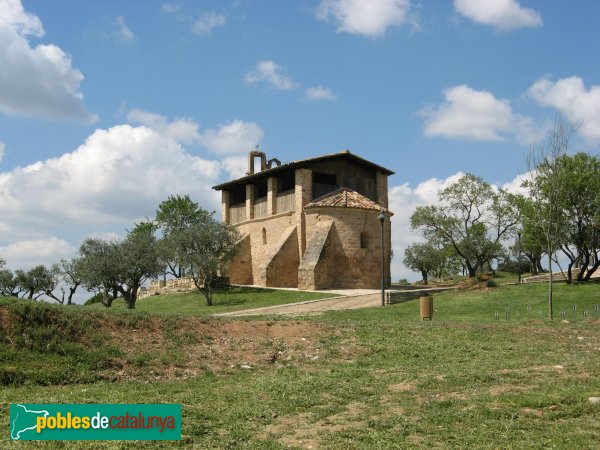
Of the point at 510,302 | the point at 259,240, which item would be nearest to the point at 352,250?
the point at 259,240

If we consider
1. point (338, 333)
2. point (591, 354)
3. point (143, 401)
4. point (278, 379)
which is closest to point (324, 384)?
point (278, 379)

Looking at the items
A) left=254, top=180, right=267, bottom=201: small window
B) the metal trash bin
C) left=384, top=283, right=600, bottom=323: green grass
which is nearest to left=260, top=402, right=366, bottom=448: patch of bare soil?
the metal trash bin

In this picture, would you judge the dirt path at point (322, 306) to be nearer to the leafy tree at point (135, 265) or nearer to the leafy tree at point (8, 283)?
the leafy tree at point (135, 265)

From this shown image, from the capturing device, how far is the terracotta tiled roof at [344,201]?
3772 cm

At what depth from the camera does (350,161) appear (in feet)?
136

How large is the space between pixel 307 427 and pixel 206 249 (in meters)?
33.7

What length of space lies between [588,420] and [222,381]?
6.03 meters

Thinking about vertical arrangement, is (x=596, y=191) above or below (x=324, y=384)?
above

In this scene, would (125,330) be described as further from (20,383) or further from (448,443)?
(448,443)

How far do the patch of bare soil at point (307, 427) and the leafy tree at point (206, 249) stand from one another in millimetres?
29680

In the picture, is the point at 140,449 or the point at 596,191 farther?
the point at 596,191

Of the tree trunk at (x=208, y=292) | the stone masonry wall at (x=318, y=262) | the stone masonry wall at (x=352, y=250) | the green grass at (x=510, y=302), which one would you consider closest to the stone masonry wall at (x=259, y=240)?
the stone masonry wall at (x=318, y=262)

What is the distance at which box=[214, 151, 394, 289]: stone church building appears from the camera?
1465 inches

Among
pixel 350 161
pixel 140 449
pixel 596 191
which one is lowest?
pixel 140 449
